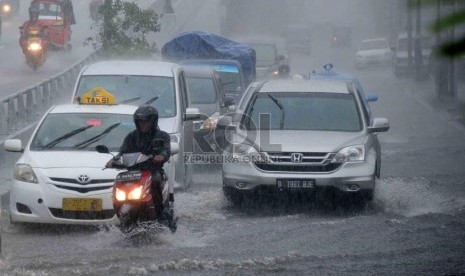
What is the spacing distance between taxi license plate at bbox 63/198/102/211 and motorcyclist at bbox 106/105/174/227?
0.79m

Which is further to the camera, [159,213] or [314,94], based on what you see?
[314,94]

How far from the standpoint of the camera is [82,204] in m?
10.3

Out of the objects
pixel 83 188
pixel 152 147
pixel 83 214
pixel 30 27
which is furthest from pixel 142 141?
pixel 30 27

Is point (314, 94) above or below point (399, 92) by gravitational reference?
above

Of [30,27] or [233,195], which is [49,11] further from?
[233,195]

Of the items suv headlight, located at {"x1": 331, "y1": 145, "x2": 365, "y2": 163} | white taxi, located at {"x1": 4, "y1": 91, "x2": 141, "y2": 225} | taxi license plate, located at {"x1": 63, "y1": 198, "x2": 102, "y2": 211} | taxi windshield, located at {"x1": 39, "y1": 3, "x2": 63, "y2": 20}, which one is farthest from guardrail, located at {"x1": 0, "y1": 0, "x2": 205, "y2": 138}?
taxi windshield, located at {"x1": 39, "y1": 3, "x2": 63, "y2": 20}

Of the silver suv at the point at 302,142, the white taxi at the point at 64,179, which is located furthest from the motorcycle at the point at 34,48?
the white taxi at the point at 64,179

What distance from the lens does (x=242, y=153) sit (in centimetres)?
1227

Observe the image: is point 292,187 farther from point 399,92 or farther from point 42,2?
point 42,2

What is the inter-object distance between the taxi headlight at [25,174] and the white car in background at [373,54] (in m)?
50.0

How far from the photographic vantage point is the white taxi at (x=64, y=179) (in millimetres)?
10305

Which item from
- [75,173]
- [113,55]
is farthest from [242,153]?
[113,55]

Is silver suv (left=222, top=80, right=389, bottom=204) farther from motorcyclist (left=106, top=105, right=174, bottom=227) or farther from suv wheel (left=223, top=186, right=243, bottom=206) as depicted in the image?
motorcyclist (left=106, top=105, right=174, bottom=227)

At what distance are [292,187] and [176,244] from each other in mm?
2441
